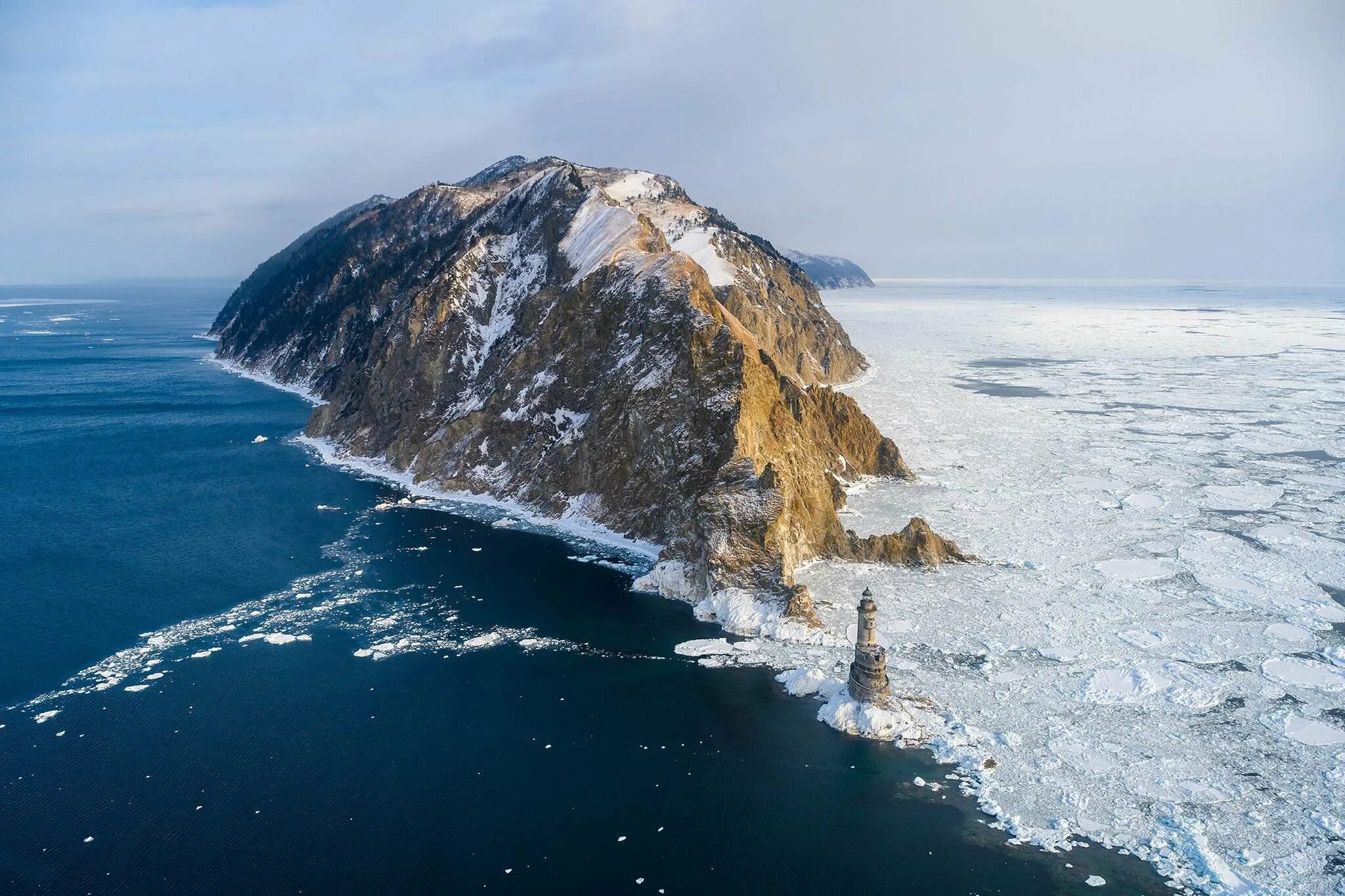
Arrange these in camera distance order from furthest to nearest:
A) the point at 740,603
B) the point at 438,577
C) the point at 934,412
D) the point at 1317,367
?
the point at 1317,367, the point at 934,412, the point at 438,577, the point at 740,603

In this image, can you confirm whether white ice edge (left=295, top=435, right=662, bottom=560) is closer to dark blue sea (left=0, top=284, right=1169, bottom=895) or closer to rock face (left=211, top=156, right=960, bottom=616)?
rock face (left=211, top=156, right=960, bottom=616)

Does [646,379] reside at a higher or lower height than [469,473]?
higher

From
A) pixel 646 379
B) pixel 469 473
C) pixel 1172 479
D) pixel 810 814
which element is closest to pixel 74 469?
pixel 469 473

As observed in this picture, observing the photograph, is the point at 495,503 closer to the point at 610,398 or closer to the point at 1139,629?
the point at 610,398

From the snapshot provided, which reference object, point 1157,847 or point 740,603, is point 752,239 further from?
point 1157,847

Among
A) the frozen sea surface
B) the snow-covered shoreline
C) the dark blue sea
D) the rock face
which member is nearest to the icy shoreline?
the snow-covered shoreline
